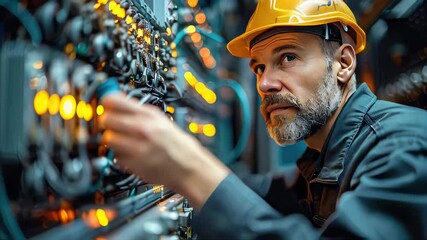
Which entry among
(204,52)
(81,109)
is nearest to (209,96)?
(204,52)

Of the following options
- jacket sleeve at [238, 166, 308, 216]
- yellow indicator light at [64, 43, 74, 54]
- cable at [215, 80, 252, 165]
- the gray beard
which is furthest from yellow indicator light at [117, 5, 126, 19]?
cable at [215, 80, 252, 165]

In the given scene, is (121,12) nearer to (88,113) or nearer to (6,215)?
(88,113)

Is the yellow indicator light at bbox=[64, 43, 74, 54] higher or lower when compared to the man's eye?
higher

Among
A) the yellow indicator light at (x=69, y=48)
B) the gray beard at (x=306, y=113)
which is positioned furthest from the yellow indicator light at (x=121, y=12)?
the gray beard at (x=306, y=113)

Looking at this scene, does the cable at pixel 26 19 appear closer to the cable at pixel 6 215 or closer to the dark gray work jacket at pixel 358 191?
the cable at pixel 6 215

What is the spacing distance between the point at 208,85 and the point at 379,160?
86cm

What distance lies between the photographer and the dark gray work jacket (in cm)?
59

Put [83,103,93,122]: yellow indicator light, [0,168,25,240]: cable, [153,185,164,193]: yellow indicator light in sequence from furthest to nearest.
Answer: [153,185,164,193]: yellow indicator light, [83,103,93,122]: yellow indicator light, [0,168,25,240]: cable

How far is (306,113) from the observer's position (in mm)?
1118

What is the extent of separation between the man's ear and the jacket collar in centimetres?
12

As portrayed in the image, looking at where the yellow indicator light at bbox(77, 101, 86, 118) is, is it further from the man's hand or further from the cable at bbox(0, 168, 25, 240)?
the cable at bbox(0, 168, 25, 240)

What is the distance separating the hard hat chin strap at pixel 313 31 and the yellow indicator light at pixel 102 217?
0.72m

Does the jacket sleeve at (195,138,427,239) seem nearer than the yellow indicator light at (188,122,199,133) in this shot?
Yes

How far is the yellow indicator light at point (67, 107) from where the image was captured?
0.50 m
